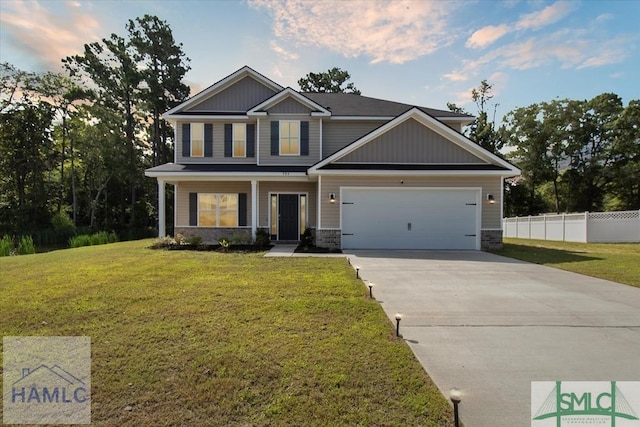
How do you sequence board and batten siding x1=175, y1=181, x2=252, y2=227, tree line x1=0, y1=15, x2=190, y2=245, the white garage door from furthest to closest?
tree line x1=0, y1=15, x2=190, y2=245
board and batten siding x1=175, y1=181, x2=252, y2=227
the white garage door

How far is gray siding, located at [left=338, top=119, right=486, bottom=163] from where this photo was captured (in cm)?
1228

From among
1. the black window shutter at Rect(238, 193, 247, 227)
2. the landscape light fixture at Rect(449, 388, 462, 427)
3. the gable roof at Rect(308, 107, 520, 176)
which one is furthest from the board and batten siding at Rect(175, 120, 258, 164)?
the landscape light fixture at Rect(449, 388, 462, 427)

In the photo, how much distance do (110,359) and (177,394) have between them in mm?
1087

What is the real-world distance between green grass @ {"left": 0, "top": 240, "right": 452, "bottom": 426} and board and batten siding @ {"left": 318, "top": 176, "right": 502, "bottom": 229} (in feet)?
17.8

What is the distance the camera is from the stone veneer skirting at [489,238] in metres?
12.2

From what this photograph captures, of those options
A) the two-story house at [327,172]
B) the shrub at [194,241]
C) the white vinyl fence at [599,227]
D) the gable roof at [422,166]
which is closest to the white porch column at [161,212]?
the two-story house at [327,172]

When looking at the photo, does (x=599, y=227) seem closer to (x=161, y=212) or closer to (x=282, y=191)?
(x=282, y=191)

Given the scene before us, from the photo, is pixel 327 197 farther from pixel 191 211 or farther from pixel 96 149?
pixel 96 149

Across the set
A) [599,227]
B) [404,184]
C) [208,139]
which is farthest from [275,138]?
[599,227]

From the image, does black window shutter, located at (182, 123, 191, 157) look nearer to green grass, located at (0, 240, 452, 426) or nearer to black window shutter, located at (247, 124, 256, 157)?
black window shutter, located at (247, 124, 256, 157)

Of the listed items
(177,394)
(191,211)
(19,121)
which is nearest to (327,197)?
(191,211)

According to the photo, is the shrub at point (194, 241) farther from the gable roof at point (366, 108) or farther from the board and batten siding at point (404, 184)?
the gable roof at point (366, 108)

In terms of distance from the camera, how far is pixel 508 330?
4.24 m

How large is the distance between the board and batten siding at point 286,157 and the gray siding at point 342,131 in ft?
2.34
